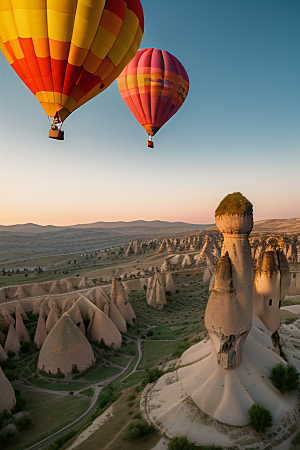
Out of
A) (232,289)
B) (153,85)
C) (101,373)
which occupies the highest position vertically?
(153,85)

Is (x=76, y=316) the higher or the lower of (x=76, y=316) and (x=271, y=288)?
the lower

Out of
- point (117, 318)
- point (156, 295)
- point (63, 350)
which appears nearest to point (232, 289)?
point (63, 350)

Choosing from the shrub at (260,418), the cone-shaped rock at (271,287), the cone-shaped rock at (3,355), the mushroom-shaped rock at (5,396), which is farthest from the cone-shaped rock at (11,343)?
the cone-shaped rock at (271,287)

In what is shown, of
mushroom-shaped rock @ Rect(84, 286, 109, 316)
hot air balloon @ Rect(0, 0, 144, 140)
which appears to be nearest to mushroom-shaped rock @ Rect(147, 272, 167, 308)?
mushroom-shaped rock @ Rect(84, 286, 109, 316)

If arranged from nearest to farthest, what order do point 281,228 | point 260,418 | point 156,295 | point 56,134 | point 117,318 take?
point 260,418 < point 56,134 < point 117,318 < point 156,295 < point 281,228

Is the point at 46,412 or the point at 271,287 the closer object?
the point at 46,412

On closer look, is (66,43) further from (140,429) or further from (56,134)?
(140,429)
